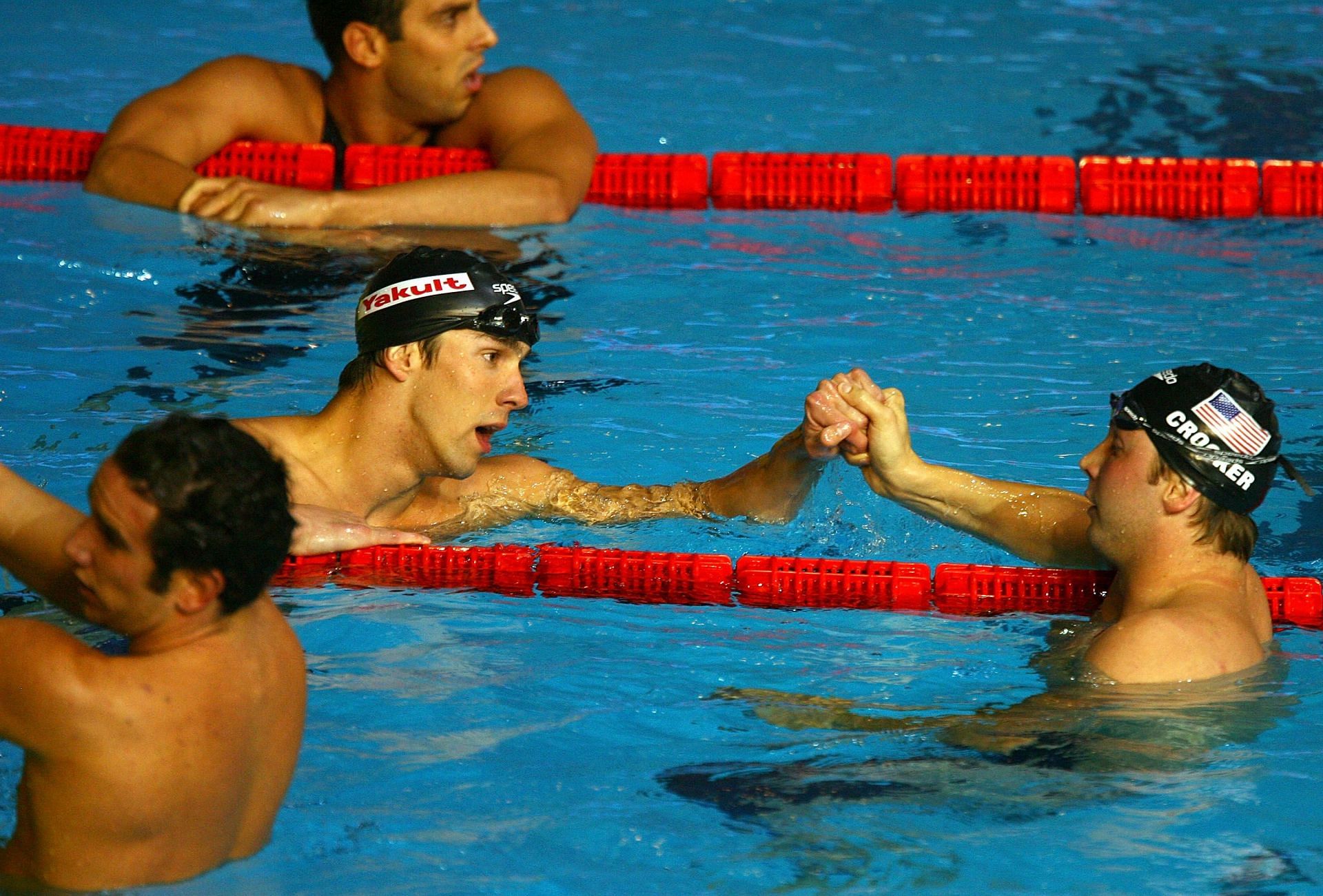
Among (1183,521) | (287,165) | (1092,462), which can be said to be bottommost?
(1183,521)

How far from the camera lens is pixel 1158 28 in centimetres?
976

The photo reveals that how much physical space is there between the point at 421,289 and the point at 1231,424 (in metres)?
1.83

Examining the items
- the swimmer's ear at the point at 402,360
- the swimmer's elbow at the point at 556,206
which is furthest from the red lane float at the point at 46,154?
the swimmer's ear at the point at 402,360

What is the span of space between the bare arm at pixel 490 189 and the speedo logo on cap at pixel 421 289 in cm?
230

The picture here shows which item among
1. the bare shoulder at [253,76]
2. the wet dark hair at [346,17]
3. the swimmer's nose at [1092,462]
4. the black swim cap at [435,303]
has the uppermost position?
the wet dark hair at [346,17]

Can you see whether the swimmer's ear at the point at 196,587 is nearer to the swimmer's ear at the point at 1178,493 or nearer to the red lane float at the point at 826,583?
the red lane float at the point at 826,583

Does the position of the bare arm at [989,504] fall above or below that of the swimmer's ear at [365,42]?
below

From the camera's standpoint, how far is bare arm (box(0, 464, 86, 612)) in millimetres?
2514

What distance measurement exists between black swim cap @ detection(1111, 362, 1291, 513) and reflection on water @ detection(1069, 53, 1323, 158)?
480 cm

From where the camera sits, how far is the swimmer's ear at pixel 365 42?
19.6 feet

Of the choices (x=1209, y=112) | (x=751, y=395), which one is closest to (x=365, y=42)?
(x=751, y=395)

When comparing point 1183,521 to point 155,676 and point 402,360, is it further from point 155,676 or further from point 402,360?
point 155,676

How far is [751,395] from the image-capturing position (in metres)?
5.17

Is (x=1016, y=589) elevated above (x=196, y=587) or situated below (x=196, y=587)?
below
